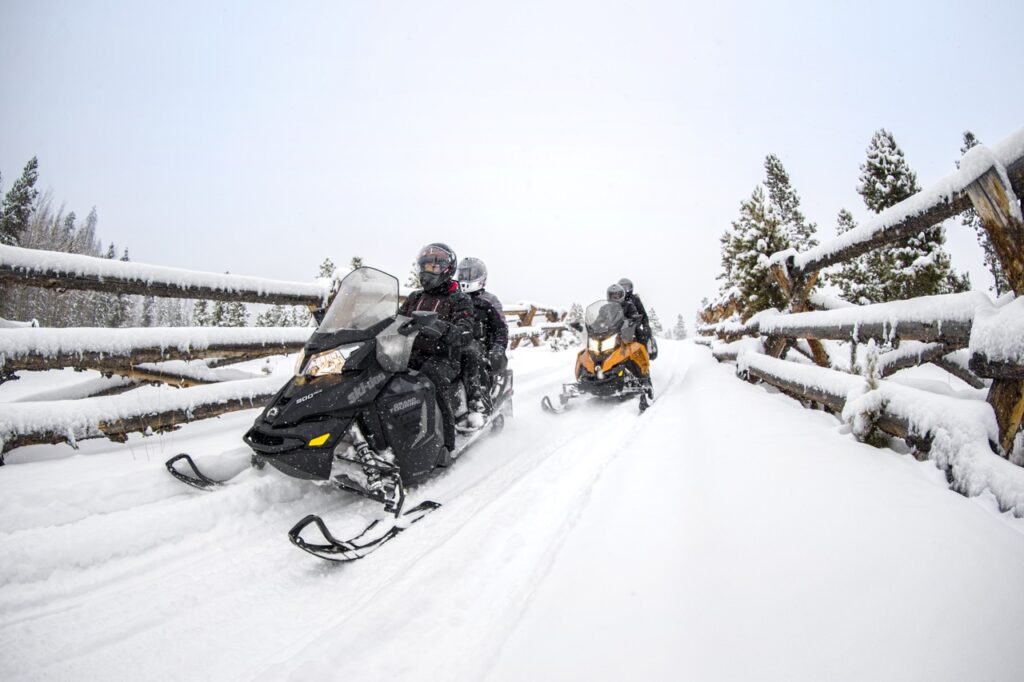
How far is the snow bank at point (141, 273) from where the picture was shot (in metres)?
2.92

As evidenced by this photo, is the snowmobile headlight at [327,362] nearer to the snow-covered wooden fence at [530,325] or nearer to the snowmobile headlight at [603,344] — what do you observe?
the snowmobile headlight at [603,344]

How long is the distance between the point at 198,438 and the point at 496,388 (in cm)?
265

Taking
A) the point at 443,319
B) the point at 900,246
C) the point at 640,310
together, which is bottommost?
the point at 443,319

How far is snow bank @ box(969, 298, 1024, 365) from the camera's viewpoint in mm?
1872

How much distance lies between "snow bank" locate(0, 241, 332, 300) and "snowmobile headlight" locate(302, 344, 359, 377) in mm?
1810

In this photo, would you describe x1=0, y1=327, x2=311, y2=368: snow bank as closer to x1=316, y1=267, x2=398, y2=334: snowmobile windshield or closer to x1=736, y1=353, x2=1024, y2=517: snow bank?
x1=316, y1=267, x2=398, y2=334: snowmobile windshield

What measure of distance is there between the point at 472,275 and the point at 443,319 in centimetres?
130

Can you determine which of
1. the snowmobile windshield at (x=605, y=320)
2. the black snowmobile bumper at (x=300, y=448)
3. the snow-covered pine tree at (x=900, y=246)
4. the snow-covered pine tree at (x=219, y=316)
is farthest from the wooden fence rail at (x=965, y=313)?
the snow-covered pine tree at (x=219, y=316)

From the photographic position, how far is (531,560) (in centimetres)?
189

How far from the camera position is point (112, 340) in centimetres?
314

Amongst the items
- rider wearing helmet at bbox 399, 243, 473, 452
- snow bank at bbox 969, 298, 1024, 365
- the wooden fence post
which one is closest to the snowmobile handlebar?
rider wearing helmet at bbox 399, 243, 473, 452

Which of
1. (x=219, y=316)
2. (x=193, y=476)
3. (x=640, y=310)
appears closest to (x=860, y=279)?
(x=640, y=310)

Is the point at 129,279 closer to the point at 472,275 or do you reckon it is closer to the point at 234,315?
the point at 472,275

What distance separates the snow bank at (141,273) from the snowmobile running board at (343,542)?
8.53 ft
